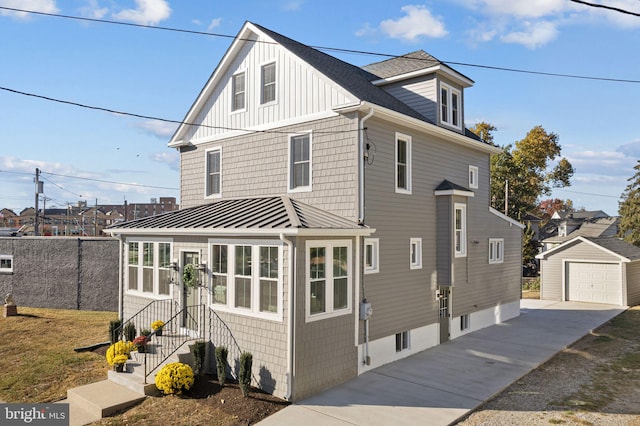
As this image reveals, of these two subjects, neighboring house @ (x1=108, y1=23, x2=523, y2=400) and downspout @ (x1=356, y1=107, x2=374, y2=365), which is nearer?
neighboring house @ (x1=108, y1=23, x2=523, y2=400)

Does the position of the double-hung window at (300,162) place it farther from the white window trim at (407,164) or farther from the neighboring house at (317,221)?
the white window trim at (407,164)

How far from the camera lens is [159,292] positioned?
13.3 metres

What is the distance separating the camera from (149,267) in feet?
44.7

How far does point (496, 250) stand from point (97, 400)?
1506 centimetres

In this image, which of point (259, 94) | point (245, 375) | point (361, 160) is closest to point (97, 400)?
point (245, 375)

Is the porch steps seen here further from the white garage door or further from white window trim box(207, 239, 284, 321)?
the white garage door

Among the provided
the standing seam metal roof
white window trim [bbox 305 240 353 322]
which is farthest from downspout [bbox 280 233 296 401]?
the standing seam metal roof

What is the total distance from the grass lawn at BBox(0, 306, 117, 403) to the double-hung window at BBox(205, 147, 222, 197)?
5836mm

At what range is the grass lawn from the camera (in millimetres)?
10125

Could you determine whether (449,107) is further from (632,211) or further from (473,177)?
(632,211)

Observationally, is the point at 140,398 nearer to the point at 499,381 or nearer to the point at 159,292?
the point at 159,292

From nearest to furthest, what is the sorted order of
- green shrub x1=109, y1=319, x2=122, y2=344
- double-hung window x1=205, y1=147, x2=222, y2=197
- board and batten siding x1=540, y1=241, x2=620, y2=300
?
green shrub x1=109, y1=319, x2=122, y2=344 < double-hung window x1=205, y1=147, x2=222, y2=197 < board and batten siding x1=540, y1=241, x2=620, y2=300

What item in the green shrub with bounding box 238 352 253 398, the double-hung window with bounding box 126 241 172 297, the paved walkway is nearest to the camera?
the paved walkway

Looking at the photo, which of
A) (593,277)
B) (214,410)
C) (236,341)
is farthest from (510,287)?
(214,410)
